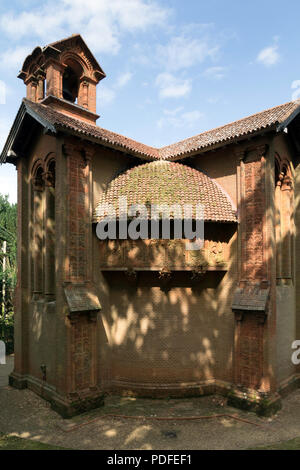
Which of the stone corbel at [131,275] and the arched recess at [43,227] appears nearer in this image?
the stone corbel at [131,275]

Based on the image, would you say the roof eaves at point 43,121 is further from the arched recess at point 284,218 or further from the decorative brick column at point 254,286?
the arched recess at point 284,218

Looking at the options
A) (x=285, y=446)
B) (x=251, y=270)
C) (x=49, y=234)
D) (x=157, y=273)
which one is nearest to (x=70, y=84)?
(x=49, y=234)

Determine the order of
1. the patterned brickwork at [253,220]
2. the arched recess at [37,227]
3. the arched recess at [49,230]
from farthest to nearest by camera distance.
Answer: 1. the arched recess at [37,227]
2. the arched recess at [49,230]
3. the patterned brickwork at [253,220]

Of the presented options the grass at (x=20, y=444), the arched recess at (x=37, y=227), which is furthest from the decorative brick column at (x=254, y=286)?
the arched recess at (x=37, y=227)

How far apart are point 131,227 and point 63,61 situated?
9.51 metres

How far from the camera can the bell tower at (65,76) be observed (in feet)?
49.3

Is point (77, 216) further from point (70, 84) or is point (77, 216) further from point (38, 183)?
point (70, 84)

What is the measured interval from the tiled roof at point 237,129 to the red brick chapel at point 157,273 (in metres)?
0.09

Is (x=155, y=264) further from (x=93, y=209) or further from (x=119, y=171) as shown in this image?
(x=119, y=171)

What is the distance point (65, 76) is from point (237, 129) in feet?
31.7

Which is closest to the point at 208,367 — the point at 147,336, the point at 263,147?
the point at 147,336

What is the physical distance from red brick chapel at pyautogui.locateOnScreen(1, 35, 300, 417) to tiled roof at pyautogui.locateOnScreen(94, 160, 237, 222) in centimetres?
6

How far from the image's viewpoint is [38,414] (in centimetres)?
1110

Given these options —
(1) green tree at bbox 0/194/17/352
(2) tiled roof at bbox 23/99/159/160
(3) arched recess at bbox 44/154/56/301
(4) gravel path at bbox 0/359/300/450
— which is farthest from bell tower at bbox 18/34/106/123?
(1) green tree at bbox 0/194/17/352
